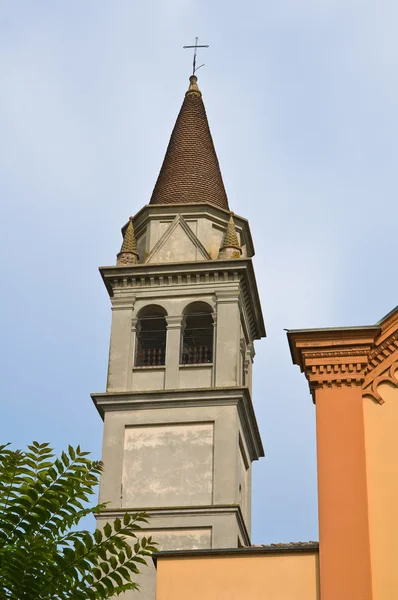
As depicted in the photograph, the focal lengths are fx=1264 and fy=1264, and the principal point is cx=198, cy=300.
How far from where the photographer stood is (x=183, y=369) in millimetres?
33344

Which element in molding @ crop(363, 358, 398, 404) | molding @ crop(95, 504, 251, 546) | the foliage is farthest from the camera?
molding @ crop(95, 504, 251, 546)

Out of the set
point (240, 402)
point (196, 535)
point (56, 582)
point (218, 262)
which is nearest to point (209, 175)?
point (218, 262)

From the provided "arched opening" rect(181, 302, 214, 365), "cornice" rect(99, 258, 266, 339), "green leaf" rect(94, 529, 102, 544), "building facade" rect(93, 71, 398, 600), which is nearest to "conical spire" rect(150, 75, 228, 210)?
"building facade" rect(93, 71, 398, 600)

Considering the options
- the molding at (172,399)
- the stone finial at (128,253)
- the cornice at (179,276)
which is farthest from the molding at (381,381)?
the stone finial at (128,253)

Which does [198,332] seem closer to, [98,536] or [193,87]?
[193,87]

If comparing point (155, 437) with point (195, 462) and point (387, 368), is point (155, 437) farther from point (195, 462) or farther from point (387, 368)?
point (387, 368)

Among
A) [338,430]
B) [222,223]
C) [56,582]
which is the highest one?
[222,223]

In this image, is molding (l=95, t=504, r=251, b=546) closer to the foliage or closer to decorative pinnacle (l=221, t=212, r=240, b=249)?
decorative pinnacle (l=221, t=212, r=240, b=249)

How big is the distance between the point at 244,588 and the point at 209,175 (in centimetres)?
2563

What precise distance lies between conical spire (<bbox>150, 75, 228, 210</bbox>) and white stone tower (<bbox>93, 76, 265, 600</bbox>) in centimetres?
5

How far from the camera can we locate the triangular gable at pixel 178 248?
35.7 m

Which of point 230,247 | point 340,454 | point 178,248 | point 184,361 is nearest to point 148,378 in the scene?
point 184,361

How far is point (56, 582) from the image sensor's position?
11.3 metres

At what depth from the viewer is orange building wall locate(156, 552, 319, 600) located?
1419 cm
